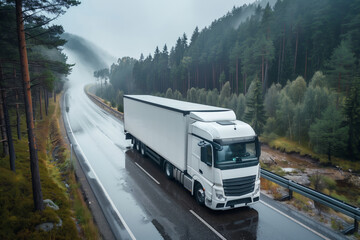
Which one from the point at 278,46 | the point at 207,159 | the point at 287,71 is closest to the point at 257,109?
the point at 287,71

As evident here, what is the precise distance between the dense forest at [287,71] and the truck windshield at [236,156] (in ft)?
66.5

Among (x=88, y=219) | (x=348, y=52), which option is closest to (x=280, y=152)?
(x=348, y=52)

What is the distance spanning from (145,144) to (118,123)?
17258 mm

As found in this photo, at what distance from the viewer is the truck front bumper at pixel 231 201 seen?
9.71 m

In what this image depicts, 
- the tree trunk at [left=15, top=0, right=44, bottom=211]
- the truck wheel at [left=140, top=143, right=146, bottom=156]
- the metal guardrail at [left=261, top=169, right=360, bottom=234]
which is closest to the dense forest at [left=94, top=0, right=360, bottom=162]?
the metal guardrail at [left=261, top=169, right=360, bottom=234]

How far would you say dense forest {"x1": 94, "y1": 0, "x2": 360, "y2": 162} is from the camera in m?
27.1

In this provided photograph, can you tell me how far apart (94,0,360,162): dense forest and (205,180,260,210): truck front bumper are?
2028cm

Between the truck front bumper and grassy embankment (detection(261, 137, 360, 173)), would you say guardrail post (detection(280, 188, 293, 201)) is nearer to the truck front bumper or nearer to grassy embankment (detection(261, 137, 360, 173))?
the truck front bumper

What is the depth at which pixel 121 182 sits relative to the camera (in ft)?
45.5

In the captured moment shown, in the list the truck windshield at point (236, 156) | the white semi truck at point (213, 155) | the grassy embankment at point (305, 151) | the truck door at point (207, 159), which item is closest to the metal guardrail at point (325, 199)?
the white semi truck at point (213, 155)

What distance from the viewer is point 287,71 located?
171ft

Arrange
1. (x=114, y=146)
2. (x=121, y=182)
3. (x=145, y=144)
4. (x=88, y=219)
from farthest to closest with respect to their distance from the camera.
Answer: (x=114, y=146)
(x=145, y=144)
(x=121, y=182)
(x=88, y=219)

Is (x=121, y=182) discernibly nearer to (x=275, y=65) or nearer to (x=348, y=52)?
(x=348, y=52)

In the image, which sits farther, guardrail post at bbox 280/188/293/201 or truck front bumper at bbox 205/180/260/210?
guardrail post at bbox 280/188/293/201
